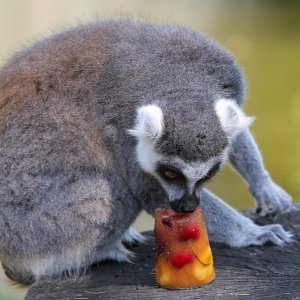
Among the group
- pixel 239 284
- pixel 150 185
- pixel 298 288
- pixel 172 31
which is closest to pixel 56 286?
pixel 150 185

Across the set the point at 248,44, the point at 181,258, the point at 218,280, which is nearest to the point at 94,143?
the point at 181,258

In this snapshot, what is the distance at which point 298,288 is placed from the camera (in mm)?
3590

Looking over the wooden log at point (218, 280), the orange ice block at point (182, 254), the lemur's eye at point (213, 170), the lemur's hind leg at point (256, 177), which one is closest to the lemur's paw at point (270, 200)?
the lemur's hind leg at point (256, 177)

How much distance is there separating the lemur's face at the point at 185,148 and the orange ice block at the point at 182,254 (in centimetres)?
10

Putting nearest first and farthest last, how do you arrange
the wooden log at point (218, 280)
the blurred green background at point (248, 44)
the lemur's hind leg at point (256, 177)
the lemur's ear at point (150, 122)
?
the wooden log at point (218, 280), the lemur's ear at point (150, 122), the lemur's hind leg at point (256, 177), the blurred green background at point (248, 44)

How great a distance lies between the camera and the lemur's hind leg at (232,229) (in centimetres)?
434

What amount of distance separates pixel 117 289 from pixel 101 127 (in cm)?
107

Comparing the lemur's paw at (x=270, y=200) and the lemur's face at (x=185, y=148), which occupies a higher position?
the lemur's face at (x=185, y=148)

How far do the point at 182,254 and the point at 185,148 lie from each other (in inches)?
24.0

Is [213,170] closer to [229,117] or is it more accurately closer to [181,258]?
[229,117]

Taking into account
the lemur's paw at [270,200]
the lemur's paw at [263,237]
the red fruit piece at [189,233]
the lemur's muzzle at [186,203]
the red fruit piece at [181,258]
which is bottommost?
the lemur's paw at [270,200]

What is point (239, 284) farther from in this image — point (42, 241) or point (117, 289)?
point (42, 241)

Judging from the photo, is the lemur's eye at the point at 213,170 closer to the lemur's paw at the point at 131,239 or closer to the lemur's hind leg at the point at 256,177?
the lemur's paw at the point at 131,239

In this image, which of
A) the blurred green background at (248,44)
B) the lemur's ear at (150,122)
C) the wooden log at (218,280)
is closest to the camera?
the wooden log at (218,280)
